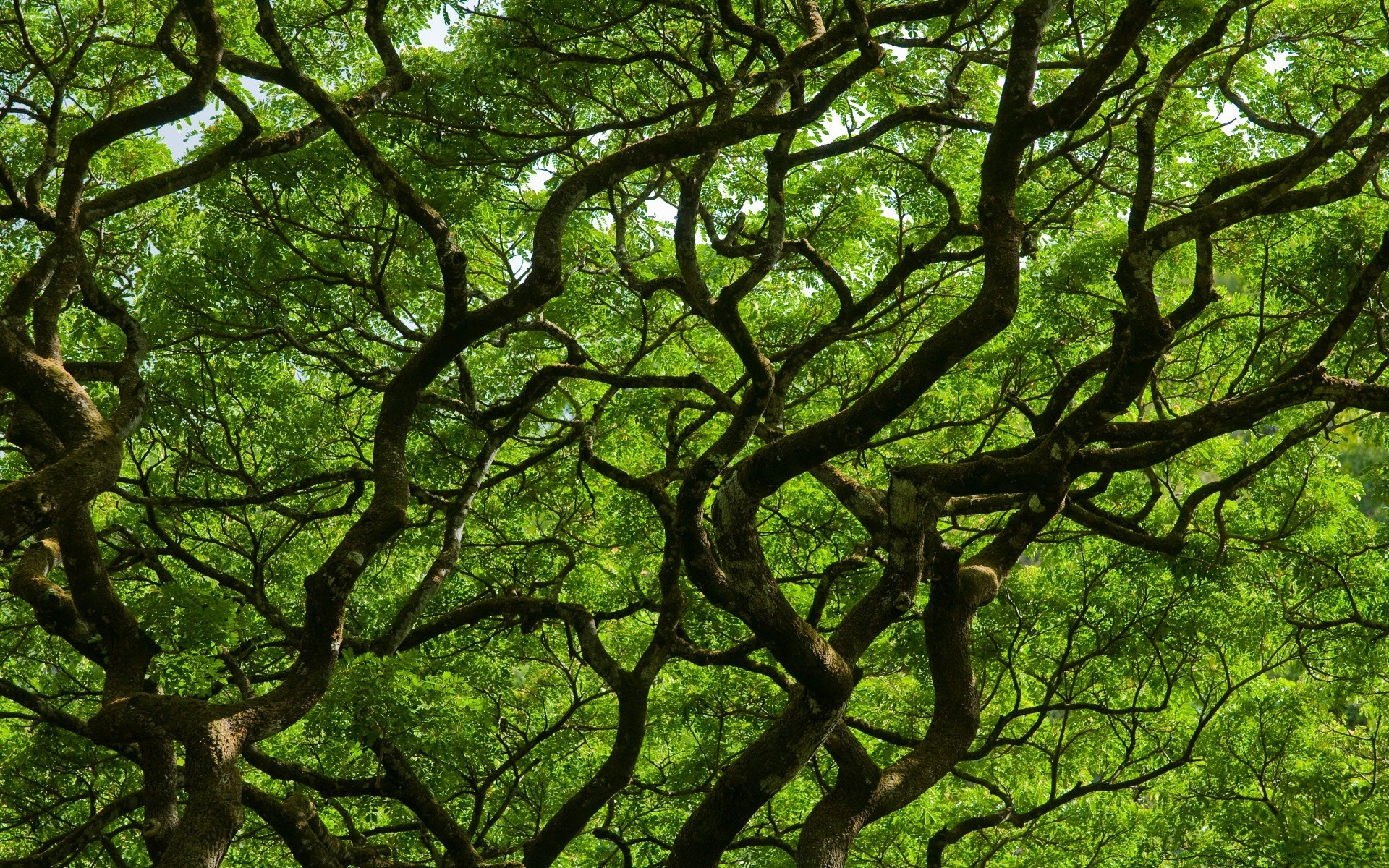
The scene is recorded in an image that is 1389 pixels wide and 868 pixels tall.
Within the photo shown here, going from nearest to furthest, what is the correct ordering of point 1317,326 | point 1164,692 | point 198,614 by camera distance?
point 198,614, point 1317,326, point 1164,692

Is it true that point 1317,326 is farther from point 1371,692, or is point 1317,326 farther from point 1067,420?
point 1371,692

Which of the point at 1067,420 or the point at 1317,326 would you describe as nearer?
the point at 1067,420

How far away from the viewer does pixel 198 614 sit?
22.1 feet

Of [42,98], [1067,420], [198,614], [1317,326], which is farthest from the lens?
[42,98]

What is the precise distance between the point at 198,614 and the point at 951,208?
5236mm

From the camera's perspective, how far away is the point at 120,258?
375 inches

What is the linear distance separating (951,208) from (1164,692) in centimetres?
526

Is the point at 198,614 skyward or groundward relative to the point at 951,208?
groundward

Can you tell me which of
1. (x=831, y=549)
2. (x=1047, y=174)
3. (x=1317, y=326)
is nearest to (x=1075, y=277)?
(x=1047, y=174)

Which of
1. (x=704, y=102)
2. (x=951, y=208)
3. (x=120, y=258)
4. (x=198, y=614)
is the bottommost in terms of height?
(x=198, y=614)

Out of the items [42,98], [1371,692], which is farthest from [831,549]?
[42,98]

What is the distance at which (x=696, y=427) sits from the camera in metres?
8.20

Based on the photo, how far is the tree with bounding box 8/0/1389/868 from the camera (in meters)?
5.57

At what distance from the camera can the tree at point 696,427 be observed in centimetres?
557
